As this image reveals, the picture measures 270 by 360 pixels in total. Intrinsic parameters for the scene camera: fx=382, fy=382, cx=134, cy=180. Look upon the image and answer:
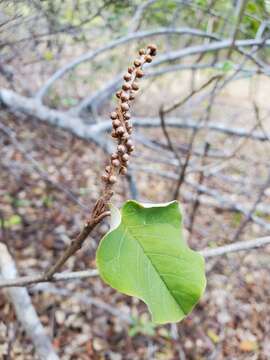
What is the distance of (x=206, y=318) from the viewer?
227 centimetres

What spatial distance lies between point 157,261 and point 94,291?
1.82 m

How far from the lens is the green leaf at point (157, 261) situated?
1.66 feet

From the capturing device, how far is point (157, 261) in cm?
52

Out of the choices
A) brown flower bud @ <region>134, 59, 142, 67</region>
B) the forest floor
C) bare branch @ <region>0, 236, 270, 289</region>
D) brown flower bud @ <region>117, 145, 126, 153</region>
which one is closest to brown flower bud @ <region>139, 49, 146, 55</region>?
brown flower bud @ <region>134, 59, 142, 67</region>

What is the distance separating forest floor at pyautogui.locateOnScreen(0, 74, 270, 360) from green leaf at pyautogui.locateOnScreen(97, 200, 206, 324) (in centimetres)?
115

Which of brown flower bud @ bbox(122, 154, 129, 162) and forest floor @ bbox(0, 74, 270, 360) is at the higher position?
brown flower bud @ bbox(122, 154, 129, 162)

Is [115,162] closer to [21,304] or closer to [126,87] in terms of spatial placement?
[126,87]

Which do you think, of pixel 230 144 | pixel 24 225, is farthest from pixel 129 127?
pixel 230 144

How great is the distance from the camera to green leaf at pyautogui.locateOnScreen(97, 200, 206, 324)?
507 mm

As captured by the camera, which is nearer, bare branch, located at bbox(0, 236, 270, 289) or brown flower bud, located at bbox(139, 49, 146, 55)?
brown flower bud, located at bbox(139, 49, 146, 55)

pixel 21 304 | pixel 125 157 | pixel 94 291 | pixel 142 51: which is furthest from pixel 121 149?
pixel 94 291

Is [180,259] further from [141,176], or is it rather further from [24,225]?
[141,176]

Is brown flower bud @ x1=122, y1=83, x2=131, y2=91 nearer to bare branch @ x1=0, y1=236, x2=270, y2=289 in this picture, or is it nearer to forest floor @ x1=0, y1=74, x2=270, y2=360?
bare branch @ x1=0, y1=236, x2=270, y2=289

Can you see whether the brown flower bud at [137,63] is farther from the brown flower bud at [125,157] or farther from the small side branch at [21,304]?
the small side branch at [21,304]
